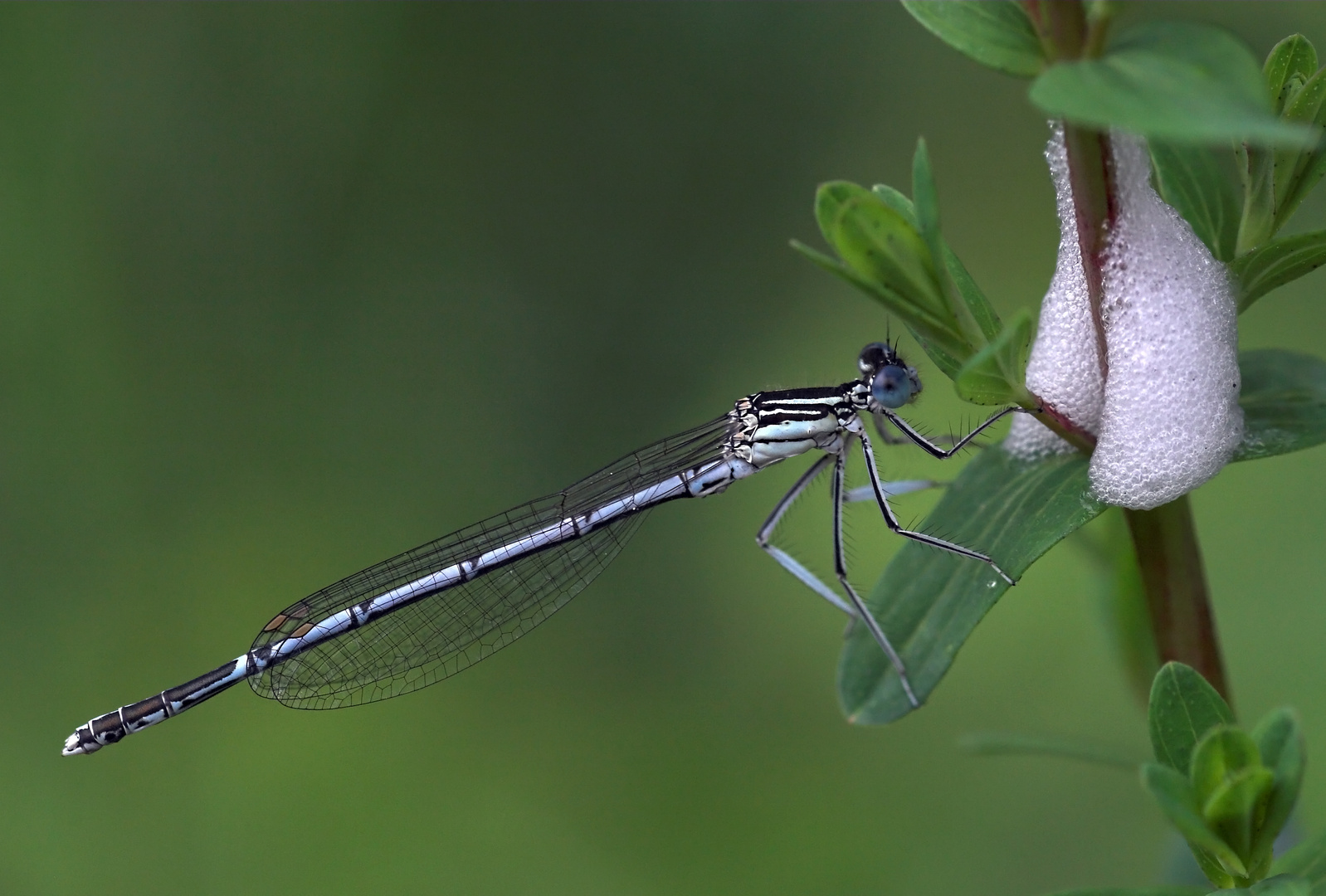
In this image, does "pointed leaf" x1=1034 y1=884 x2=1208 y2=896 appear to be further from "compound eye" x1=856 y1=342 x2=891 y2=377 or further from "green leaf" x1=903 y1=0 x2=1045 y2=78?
"compound eye" x1=856 y1=342 x2=891 y2=377

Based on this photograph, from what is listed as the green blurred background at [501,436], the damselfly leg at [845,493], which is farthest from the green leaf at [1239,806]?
the green blurred background at [501,436]

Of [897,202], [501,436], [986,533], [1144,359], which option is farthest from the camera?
[501,436]

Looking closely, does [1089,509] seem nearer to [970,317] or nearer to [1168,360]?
[970,317]

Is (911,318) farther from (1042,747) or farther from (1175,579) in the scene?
(1042,747)

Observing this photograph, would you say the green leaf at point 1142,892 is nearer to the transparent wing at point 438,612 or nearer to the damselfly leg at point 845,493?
the damselfly leg at point 845,493

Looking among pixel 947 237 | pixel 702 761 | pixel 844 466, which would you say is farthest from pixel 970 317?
pixel 947 237

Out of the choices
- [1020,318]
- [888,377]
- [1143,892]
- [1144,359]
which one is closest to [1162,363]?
[1144,359]

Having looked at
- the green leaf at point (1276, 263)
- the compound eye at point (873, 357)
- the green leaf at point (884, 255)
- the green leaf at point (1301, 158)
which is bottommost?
the green leaf at point (1276, 263)
